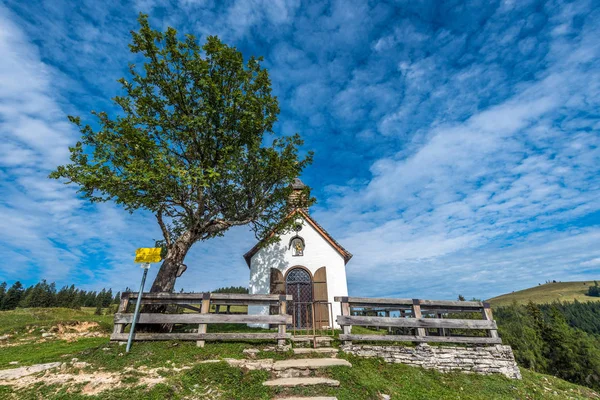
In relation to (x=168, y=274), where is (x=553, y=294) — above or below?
above

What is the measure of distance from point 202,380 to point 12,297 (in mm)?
75891

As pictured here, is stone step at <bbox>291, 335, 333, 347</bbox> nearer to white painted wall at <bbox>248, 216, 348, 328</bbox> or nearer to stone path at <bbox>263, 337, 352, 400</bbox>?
stone path at <bbox>263, 337, 352, 400</bbox>

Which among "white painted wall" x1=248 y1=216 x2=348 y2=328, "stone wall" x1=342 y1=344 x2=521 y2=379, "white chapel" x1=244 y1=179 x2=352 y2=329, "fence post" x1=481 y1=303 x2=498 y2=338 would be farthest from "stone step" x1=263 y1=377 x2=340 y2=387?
"white painted wall" x1=248 y1=216 x2=348 y2=328

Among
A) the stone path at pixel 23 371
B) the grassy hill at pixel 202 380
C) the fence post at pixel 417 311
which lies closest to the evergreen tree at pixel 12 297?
the grassy hill at pixel 202 380

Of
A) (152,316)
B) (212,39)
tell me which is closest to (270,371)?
(152,316)

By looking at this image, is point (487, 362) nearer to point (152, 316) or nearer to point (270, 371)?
point (270, 371)

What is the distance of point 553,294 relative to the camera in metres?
148

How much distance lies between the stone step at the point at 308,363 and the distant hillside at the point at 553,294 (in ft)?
532

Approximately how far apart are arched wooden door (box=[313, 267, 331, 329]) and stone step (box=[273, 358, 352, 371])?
6.72 meters

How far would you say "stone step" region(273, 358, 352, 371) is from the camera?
23.4ft

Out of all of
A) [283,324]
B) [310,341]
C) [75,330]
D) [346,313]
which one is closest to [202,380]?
[283,324]

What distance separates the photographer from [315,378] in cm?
675

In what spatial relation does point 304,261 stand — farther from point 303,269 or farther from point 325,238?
point 325,238

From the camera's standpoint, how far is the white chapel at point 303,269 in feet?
49.9
